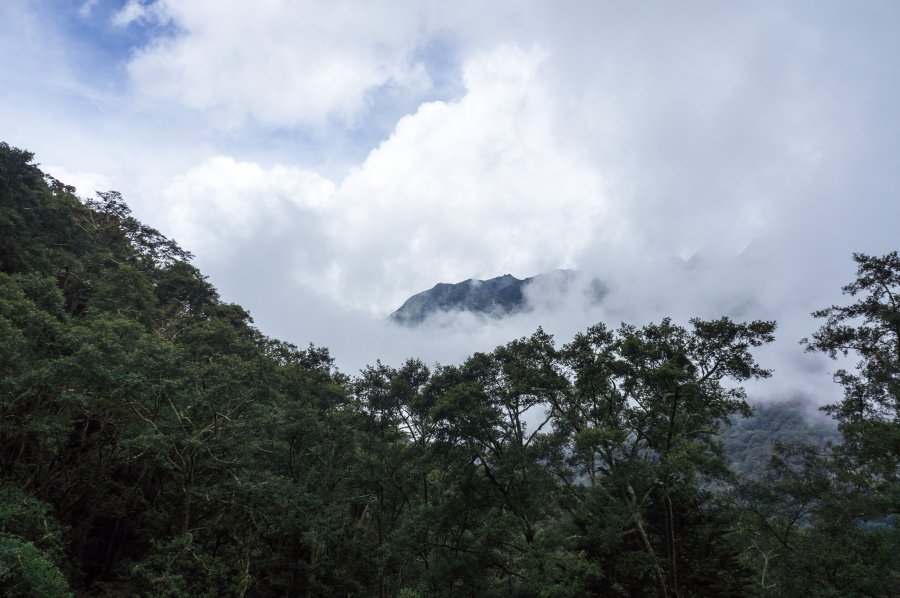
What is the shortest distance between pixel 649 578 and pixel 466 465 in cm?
753

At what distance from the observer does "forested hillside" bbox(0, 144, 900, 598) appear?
1456 cm

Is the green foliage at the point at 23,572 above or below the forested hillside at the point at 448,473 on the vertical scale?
below

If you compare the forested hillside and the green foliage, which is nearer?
the green foliage

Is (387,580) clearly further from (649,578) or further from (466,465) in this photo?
(649,578)

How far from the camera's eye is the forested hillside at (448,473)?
14562 millimetres

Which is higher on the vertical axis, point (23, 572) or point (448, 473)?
point (448, 473)

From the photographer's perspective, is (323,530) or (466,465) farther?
(323,530)

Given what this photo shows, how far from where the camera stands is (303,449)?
2248 centimetres

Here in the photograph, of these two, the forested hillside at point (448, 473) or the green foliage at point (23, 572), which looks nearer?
the green foliage at point (23, 572)

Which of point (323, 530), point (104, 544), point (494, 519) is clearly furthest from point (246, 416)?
point (494, 519)

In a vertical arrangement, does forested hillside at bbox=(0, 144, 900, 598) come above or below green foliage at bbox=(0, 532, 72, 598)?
above

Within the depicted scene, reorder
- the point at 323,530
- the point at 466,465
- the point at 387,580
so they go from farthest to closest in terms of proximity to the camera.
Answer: the point at 387,580
the point at 323,530
the point at 466,465

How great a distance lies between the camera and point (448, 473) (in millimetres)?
18391

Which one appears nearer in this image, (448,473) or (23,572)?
(23,572)
